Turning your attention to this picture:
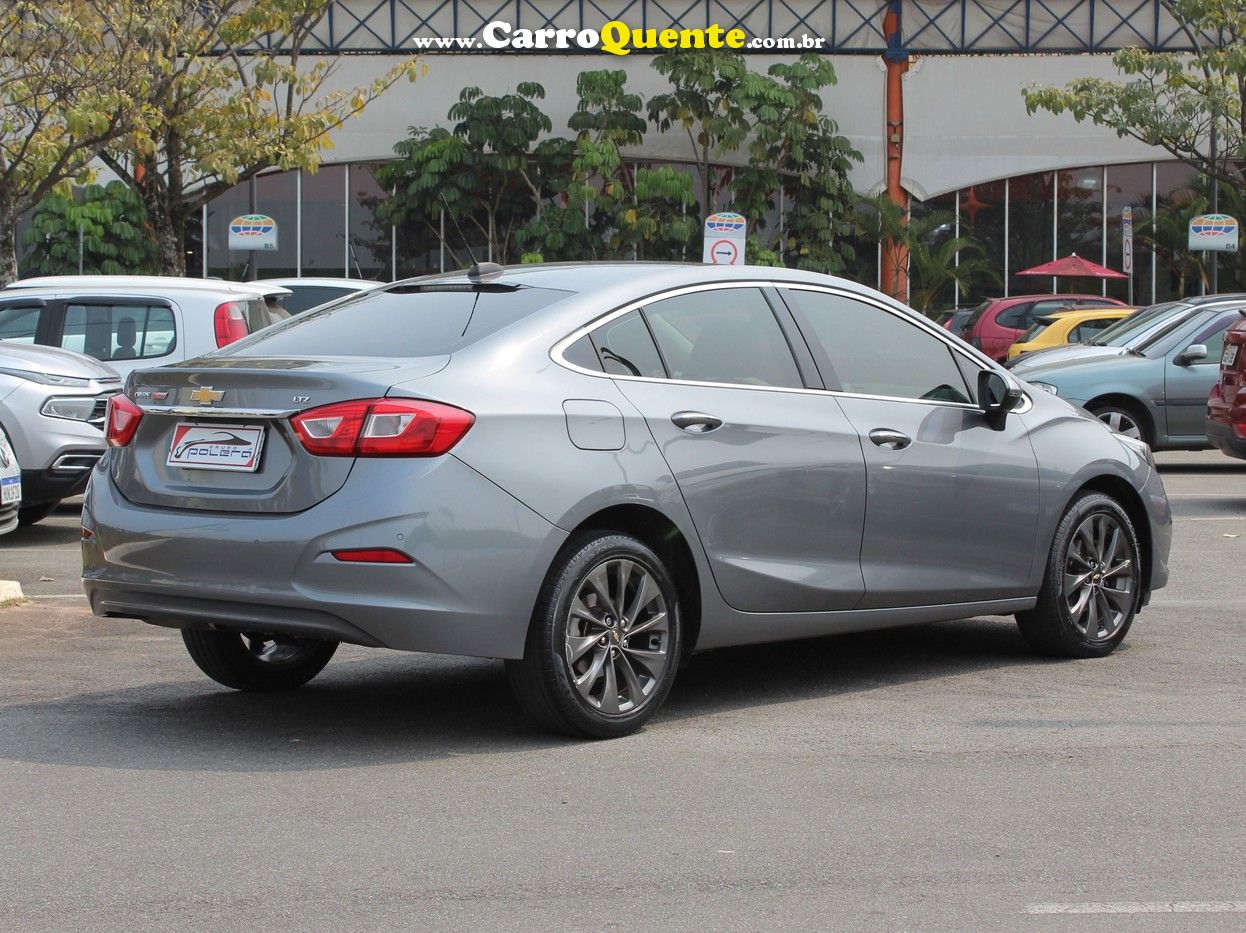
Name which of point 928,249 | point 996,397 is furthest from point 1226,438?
point 928,249

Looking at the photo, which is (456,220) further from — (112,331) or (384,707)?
(384,707)

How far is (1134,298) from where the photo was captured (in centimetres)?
3803

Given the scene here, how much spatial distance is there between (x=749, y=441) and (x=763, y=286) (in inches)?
28.1

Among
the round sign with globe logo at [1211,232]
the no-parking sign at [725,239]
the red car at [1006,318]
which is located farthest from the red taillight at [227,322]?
the round sign with globe logo at [1211,232]

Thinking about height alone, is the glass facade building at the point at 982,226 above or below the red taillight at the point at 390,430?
above

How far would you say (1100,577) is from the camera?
771cm

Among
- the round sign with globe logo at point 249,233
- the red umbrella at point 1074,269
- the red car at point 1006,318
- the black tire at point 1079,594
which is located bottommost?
the black tire at point 1079,594

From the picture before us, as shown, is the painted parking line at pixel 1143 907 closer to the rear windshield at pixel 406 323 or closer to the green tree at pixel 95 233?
the rear windshield at pixel 406 323

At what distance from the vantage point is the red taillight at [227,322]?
1412 centimetres

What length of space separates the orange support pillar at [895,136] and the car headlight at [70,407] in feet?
87.1

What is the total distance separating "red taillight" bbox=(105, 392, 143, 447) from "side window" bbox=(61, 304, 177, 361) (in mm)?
8172

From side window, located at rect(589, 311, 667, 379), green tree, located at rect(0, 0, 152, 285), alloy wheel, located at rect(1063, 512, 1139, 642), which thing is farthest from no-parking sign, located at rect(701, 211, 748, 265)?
side window, located at rect(589, 311, 667, 379)

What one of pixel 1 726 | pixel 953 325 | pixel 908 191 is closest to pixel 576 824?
pixel 1 726

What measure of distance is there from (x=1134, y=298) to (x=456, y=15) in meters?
15.0
